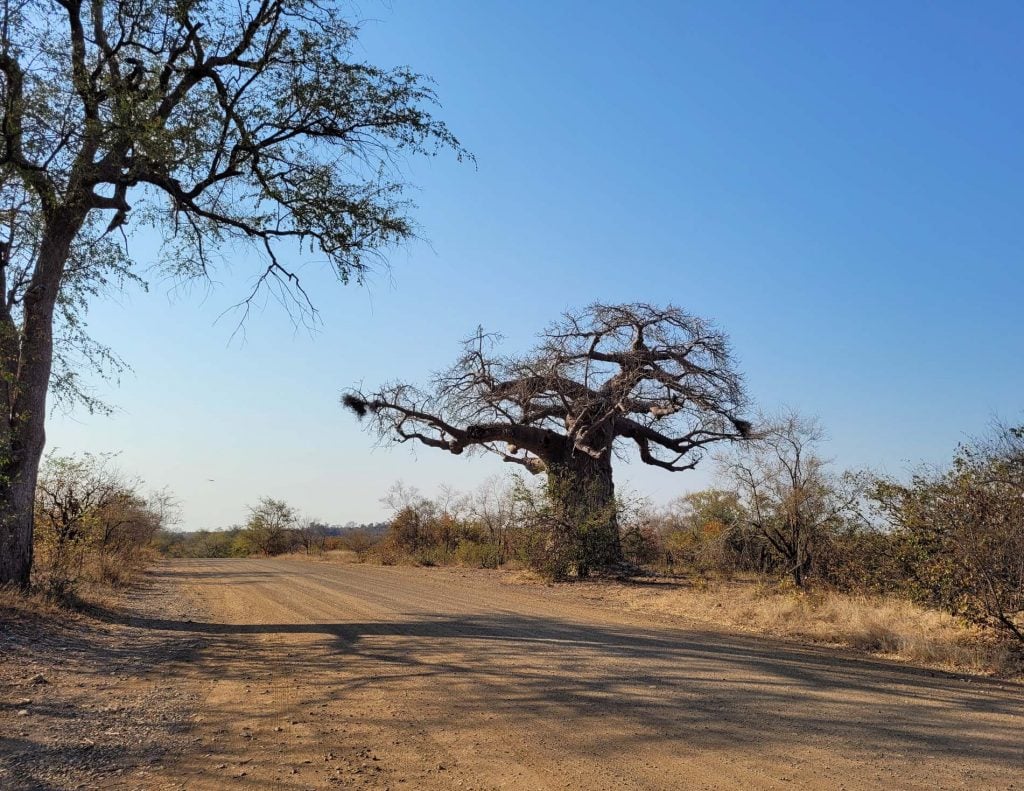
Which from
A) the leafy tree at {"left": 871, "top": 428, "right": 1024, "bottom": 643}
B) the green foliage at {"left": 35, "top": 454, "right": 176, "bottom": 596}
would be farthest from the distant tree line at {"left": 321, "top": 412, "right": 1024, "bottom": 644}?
the green foliage at {"left": 35, "top": 454, "right": 176, "bottom": 596}

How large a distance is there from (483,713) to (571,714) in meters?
0.70

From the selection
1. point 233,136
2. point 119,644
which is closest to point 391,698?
point 119,644

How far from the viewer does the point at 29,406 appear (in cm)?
1126

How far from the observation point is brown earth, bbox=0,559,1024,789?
466cm

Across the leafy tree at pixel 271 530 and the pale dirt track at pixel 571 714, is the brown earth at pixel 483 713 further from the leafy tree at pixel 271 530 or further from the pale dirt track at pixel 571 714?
the leafy tree at pixel 271 530

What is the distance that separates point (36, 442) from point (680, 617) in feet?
35.5

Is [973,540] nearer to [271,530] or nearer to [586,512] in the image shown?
[586,512]

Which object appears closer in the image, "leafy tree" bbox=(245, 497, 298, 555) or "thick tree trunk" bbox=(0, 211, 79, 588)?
"thick tree trunk" bbox=(0, 211, 79, 588)

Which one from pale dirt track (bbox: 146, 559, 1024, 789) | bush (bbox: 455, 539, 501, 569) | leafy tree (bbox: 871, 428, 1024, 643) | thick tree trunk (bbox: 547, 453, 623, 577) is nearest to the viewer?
pale dirt track (bbox: 146, 559, 1024, 789)

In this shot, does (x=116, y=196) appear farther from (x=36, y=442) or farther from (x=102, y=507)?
(x=102, y=507)

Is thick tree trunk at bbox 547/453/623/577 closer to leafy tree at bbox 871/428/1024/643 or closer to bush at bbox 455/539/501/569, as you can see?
bush at bbox 455/539/501/569

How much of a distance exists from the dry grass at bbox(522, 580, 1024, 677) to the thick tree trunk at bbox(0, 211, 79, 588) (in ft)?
34.4

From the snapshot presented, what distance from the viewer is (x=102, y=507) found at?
65.3ft

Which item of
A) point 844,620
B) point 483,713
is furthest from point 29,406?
point 844,620
